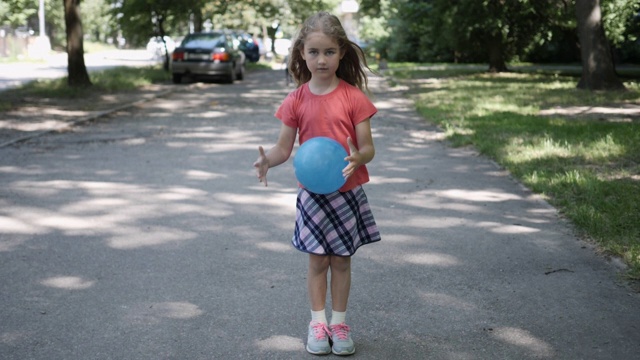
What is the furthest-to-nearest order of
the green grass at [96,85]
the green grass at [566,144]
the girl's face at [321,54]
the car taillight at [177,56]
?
1. the car taillight at [177,56]
2. the green grass at [96,85]
3. the green grass at [566,144]
4. the girl's face at [321,54]

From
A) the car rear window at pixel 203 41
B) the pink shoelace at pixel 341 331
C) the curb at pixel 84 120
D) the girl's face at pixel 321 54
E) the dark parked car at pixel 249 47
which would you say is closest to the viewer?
the girl's face at pixel 321 54

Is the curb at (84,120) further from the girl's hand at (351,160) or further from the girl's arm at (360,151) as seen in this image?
the girl's hand at (351,160)

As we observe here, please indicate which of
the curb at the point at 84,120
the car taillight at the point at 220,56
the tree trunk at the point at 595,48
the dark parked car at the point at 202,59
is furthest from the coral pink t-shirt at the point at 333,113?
the car taillight at the point at 220,56

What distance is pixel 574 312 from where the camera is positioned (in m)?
4.58

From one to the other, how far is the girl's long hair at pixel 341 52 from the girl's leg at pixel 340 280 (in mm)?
875

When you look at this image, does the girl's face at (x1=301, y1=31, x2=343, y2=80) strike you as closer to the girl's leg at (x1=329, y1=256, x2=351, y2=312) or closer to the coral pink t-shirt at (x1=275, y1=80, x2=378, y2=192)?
the coral pink t-shirt at (x1=275, y1=80, x2=378, y2=192)

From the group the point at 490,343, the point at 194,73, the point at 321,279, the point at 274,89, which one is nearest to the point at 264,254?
the point at 321,279

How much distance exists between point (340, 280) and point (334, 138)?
0.72 meters

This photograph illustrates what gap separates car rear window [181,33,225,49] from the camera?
86.8 feet

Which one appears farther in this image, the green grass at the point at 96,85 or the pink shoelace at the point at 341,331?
the green grass at the point at 96,85

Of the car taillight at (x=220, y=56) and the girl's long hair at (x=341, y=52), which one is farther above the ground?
the girl's long hair at (x=341, y=52)

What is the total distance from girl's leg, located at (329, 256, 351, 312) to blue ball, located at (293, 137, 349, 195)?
0.42 m

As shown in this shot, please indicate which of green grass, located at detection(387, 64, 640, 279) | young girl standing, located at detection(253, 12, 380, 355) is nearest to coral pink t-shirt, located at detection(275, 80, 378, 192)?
young girl standing, located at detection(253, 12, 380, 355)

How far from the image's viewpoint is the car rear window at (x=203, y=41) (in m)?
26.5
